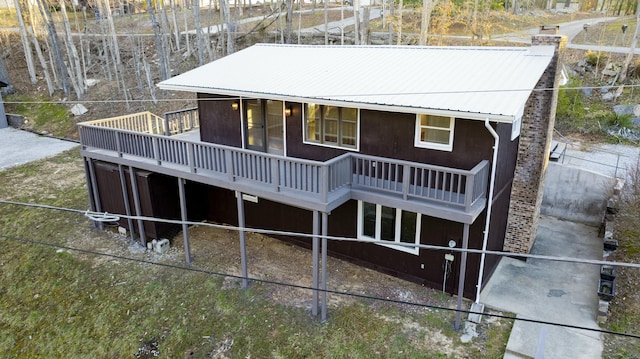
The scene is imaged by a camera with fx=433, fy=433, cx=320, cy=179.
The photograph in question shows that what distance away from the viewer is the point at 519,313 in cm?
964

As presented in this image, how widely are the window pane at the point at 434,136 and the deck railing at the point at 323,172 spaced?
721 mm

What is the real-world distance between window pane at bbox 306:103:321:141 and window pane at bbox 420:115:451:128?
2719mm

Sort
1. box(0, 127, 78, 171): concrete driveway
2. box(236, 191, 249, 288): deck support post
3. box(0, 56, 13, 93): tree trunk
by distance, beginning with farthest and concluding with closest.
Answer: box(0, 56, 13, 93): tree trunk, box(0, 127, 78, 171): concrete driveway, box(236, 191, 249, 288): deck support post

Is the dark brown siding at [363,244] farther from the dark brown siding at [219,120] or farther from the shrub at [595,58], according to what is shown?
the shrub at [595,58]

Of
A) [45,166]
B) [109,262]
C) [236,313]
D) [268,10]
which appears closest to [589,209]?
[236,313]

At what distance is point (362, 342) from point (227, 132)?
7.20 metres

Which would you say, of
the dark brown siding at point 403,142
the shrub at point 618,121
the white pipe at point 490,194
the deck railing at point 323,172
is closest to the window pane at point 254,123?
the dark brown siding at point 403,142

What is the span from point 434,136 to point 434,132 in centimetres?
9

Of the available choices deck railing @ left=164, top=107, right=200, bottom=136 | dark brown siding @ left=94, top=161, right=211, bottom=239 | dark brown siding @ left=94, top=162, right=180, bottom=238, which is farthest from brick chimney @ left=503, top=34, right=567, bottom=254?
deck railing @ left=164, top=107, right=200, bottom=136

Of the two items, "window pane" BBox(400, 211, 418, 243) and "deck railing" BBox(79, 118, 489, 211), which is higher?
"deck railing" BBox(79, 118, 489, 211)

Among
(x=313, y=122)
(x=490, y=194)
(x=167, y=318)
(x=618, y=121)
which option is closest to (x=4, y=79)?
(x=167, y=318)

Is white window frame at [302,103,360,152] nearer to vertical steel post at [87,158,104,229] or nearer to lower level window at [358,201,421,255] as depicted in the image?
lower level window at [358,201,421,255]

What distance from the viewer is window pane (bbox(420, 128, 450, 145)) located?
31.6ft

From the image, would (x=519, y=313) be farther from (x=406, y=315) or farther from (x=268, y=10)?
(x=268, y=10)
